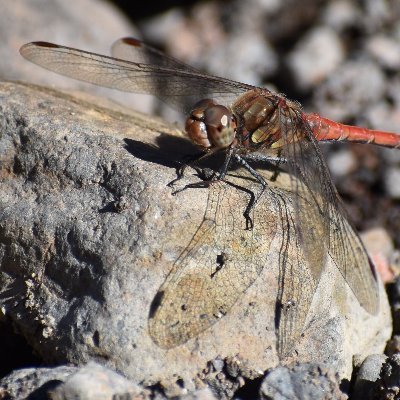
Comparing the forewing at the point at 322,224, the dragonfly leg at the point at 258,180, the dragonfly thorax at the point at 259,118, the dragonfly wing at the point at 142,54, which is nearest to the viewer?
the dragonfly leg at the point at 258,180

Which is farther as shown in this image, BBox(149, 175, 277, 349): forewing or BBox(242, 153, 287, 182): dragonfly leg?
BBox(242, 153, 287, 182): dragonfly leg

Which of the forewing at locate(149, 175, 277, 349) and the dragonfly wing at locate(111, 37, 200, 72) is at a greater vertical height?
the dragonfly wing at locate(111, 37, 200, 72)

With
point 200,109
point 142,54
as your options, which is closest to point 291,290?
point 200,109

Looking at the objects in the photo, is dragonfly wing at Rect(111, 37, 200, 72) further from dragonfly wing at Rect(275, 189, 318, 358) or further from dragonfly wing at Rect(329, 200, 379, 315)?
dragonfly wing at Rect(275, 189, 318, 358)

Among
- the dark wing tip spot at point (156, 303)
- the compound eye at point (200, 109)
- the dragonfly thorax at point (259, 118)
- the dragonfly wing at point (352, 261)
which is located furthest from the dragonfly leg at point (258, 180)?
the dark wing tip spot at point (156, 303)

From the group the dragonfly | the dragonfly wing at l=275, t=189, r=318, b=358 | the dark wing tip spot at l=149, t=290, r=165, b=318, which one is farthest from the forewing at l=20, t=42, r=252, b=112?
the dark wing tip spot at l=149, t=290, r=165, b=318

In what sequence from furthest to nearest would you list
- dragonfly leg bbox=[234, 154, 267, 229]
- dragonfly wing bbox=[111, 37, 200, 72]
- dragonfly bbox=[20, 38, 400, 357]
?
dragonfly wing bbox=[111, 37, 200, 72] → dragonfly leg bbox=[234, 154, 267, 229] → dragonfly bbox=[20, 38, 400, 357]

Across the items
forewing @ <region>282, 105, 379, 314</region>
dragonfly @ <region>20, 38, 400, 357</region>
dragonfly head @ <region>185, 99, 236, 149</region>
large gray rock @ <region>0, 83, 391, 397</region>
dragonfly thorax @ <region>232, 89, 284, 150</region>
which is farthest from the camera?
dragonfly thorax @ <region>232, 89, 284, 150</region>

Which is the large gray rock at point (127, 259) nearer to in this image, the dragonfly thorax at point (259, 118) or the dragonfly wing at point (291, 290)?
the dragonfly wing at point (291, 290)
